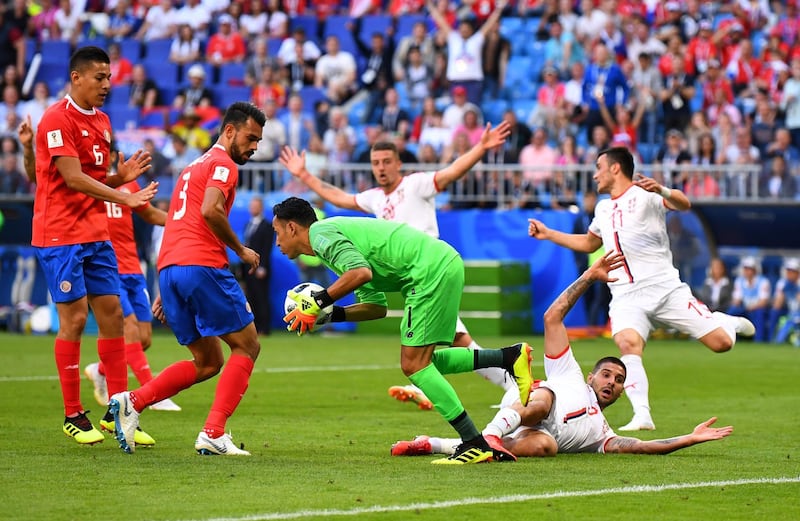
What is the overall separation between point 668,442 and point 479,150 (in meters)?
3.70

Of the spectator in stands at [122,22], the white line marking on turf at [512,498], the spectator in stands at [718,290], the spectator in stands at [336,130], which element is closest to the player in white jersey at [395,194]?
the white line marking on turf at [512,498]

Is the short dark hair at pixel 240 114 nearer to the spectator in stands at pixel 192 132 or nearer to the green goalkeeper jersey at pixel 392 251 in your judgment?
the green goalkeeper jersey at pixel 392 251

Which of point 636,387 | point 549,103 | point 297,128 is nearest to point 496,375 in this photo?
point 636,387

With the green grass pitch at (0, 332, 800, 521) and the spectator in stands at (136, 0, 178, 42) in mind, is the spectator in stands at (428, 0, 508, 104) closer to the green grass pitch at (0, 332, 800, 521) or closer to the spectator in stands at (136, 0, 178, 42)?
the spectator in stands at (136, 0, 178, 42)

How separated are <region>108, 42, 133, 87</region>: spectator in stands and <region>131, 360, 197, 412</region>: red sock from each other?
22389mm

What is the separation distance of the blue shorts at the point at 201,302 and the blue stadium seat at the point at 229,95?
2049cm

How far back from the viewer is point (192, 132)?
28047 millimetres

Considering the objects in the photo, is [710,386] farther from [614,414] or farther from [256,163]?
[256,163]

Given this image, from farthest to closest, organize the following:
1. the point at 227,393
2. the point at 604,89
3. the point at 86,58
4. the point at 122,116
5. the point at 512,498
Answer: the point at 122,116
the point at 604,89
the point at 86,58
the point at 227,393
the point at 512,498

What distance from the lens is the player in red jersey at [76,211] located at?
1019cm

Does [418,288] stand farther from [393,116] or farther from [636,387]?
[393,116]

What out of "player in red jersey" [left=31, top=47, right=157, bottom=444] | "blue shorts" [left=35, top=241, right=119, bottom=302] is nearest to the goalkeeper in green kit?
"player in red jersey" [left=31, top=47, right=157, bottom=444]

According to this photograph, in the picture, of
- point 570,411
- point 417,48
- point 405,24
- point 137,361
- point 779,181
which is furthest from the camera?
point 405,24

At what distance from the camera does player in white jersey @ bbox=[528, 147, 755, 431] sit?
495 inches
